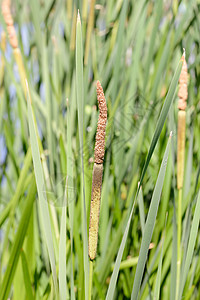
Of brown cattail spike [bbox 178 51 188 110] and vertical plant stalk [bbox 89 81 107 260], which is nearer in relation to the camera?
vertical plant stalk [bbox 89 81 107 260]

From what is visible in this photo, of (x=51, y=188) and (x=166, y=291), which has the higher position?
(x=51, y=188)

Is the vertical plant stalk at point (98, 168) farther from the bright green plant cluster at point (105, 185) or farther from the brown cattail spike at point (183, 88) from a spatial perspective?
the brown cattail spike at point (183, 88)

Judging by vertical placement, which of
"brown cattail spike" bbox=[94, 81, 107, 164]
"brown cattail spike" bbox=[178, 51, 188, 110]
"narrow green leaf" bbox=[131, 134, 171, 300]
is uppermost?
"brown cattail spike" bbox=[178, 51, 188, 110]

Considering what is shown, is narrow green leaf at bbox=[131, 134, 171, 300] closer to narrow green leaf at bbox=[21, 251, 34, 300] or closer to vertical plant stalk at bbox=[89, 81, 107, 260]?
vertical plant stalk at bbox=[89, 81, 107, 260]

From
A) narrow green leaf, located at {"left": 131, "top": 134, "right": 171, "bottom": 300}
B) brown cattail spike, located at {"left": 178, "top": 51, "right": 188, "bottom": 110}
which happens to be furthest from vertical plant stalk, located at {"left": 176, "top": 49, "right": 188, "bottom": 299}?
narrow green leaf, located at {"left": 131, "top": 134, "right": 171, "bottom": 300}

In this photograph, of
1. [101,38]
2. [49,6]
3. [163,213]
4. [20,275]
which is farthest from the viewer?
[101,38]

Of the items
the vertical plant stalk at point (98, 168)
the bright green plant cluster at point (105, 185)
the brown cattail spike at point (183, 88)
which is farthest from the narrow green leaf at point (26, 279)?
the brown cattail spike at point (183, 88)

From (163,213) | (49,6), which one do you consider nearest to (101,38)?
(49,6)

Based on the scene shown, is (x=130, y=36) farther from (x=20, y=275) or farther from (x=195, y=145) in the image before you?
(x=20, y=275)
